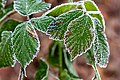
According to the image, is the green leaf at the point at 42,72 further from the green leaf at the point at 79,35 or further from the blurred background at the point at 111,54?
the blurred background at the point at 111,54

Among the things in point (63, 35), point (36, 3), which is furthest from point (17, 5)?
point (63, 35)

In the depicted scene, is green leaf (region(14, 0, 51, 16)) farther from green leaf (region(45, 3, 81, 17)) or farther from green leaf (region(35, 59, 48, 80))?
green leaf (region(35, 59, 48, 80))

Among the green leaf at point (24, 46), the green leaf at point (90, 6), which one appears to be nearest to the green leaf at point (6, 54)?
the green leaf at point (24, 46)

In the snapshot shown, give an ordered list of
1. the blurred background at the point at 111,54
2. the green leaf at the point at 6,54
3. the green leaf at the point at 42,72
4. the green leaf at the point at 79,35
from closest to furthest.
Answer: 1. the green leaf at the point at 79,35
2. the green leaf at the point at 6,54
3. the green leaf at the point at 42,72
4. the blurred background at the point at 111,54

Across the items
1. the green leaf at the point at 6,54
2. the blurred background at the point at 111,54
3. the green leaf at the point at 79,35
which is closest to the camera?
the green leaf at the point at 79,35

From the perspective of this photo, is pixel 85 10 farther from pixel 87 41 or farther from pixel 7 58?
pixel 7 58

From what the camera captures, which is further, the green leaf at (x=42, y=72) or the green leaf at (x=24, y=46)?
the green leaf at (x=42, y=72)

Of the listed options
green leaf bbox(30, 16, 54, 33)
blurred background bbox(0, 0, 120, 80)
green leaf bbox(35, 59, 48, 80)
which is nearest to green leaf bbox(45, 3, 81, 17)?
green leaf bbox(30, 16, 54, 33)
